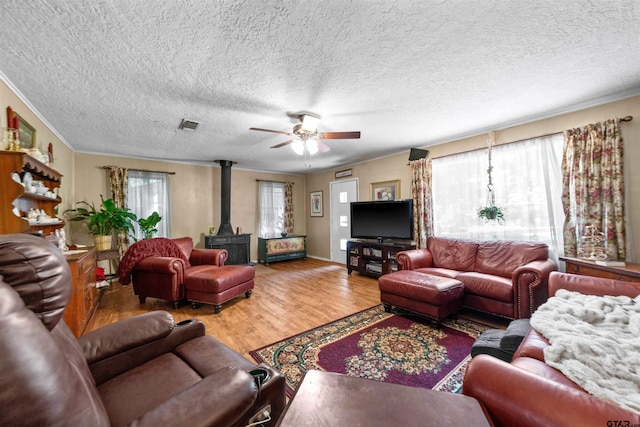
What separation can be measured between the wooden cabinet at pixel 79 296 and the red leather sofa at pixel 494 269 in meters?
3.55

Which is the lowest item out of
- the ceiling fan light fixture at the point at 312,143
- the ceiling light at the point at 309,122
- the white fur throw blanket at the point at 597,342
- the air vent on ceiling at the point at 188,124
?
the white fur throw blanket at the point at 597,342

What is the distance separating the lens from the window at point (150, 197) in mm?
4641

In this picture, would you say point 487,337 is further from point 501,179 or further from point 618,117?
point 618,117

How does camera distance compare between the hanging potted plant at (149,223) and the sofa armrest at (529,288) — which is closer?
the sofa armrest at (529,288)

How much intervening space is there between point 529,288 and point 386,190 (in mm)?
2866

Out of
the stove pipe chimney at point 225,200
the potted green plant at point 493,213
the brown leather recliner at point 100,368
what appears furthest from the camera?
the stove pipe chimney at point 225,200

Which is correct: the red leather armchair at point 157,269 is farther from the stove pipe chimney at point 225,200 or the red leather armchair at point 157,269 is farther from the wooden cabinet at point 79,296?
the stove pipe chimney at point 225,200

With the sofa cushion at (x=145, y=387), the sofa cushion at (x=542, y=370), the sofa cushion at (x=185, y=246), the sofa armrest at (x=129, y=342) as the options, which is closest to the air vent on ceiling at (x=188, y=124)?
the sofa cushion at (x=185, y=246)

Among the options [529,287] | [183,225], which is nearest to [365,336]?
[529,287]

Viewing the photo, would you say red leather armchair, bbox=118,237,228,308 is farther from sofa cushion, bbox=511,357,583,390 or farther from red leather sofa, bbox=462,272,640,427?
sofa cushion, bbox=511,357,583,390

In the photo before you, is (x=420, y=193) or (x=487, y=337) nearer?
(x=487, y=337)

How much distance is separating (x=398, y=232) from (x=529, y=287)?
208cm

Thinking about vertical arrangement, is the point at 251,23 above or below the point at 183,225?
above

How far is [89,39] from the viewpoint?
5.22 ft
